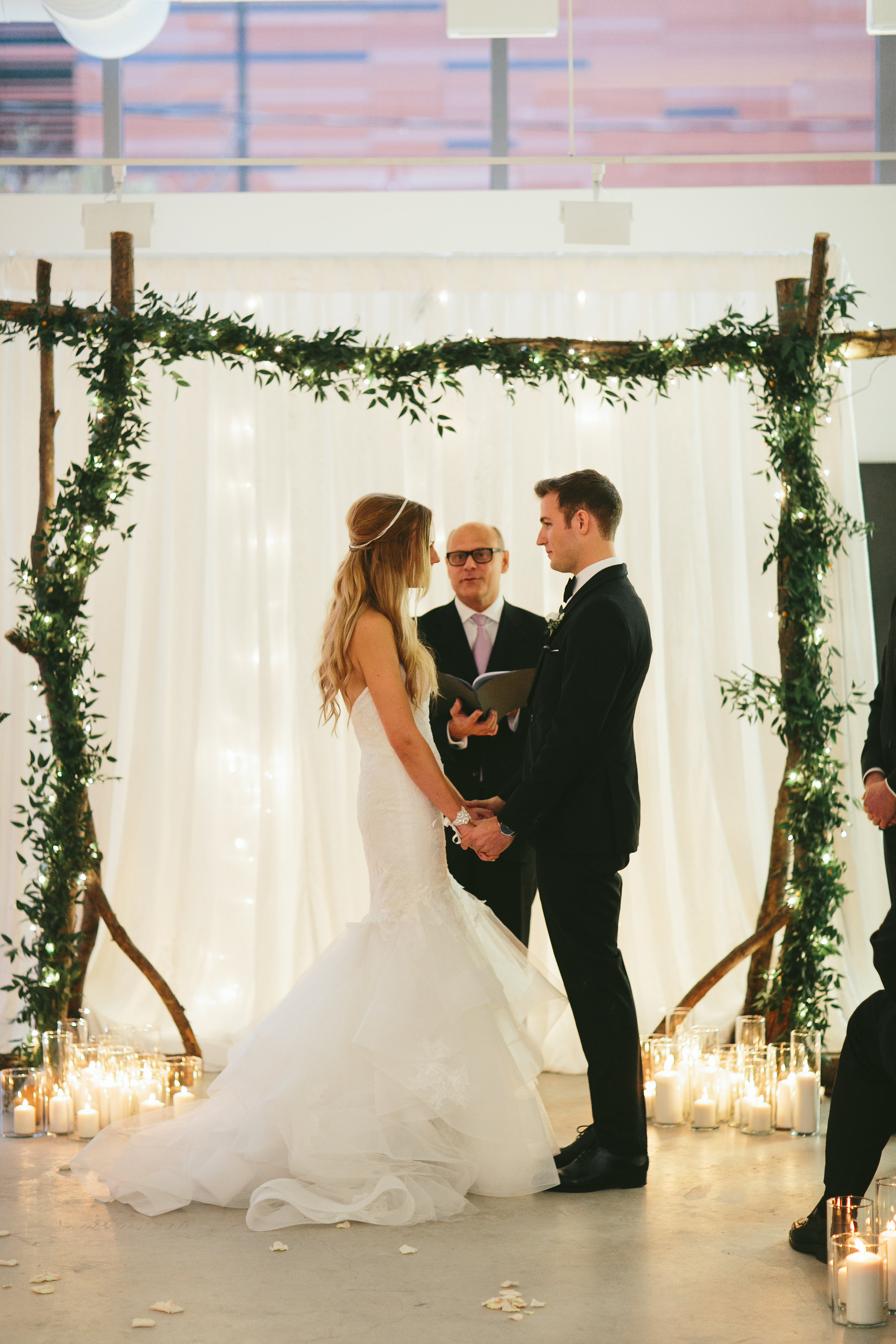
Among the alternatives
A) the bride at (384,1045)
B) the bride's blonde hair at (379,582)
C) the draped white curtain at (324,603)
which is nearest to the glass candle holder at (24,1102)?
the bride at (384,1045)

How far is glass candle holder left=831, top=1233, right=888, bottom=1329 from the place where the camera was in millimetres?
2344

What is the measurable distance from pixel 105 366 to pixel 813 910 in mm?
2907

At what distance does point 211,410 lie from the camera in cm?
488

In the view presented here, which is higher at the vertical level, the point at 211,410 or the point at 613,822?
the point at 211,410

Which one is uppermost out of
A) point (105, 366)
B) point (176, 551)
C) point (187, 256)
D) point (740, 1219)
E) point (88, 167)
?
point (88, 167)

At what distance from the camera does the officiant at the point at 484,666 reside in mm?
3871

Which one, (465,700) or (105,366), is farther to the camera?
(105,366)

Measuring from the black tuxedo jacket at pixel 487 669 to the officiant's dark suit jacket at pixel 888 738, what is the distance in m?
1.10

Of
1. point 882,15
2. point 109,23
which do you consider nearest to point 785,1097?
point 882,15

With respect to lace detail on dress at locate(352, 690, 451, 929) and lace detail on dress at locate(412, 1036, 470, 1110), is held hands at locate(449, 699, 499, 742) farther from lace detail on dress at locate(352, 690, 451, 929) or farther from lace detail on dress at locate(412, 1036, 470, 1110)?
lace detail on dress at locate(412, 1036, 470, 1110)

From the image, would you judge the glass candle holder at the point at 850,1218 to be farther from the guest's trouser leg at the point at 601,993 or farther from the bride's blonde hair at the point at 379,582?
the bride's blonde hair at the point at 379,582

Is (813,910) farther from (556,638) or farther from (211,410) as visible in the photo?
(211,410)

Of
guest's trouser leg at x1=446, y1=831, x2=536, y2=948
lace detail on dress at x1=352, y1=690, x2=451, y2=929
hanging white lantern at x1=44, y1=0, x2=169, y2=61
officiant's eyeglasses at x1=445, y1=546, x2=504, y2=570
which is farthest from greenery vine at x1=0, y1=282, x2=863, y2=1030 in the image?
hanging white lantern at x1=44, y1=0, x2=169, y2=61

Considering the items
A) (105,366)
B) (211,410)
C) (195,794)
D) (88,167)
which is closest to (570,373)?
(211,410)
